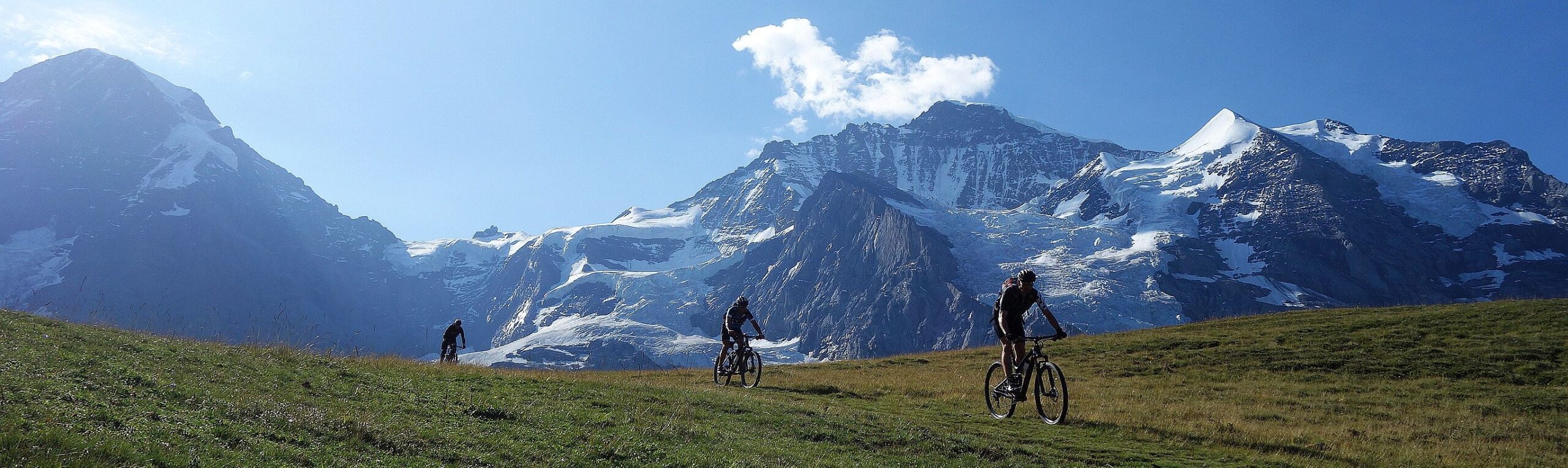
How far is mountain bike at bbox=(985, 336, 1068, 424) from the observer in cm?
1566

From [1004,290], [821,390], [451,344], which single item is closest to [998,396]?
[1004,290]

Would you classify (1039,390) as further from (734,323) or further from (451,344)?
(451,344)

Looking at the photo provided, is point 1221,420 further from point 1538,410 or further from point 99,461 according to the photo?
point 99,461

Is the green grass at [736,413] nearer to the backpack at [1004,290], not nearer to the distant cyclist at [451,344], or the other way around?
the backpack at [1004,290]

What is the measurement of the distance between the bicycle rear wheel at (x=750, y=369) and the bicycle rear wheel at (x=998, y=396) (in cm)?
783

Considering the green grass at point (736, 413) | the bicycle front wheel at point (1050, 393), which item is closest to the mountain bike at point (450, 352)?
the green grass at point (736, 413)

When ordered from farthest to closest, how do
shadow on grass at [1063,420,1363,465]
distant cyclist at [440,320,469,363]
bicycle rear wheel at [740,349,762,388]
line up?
1. distant cyclist at [440,320,469,363]
2. bicycle rear wheel at [740,349,762,388]
3. shadow on grass at [1063,420,1363,465]

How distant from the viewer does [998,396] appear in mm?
17094

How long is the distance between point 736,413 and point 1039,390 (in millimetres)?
6316

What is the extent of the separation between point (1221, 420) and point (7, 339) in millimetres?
22470

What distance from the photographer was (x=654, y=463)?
9578mm

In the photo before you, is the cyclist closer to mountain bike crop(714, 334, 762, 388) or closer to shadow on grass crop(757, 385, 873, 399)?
shadow on grass crop(757, 385, 873, 399)

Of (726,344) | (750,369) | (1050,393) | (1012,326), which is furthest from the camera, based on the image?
(750,369)

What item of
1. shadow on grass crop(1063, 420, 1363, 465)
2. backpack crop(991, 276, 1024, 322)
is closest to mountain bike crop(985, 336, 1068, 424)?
shadow on grass crop(1063, 420, 1363, 465)
